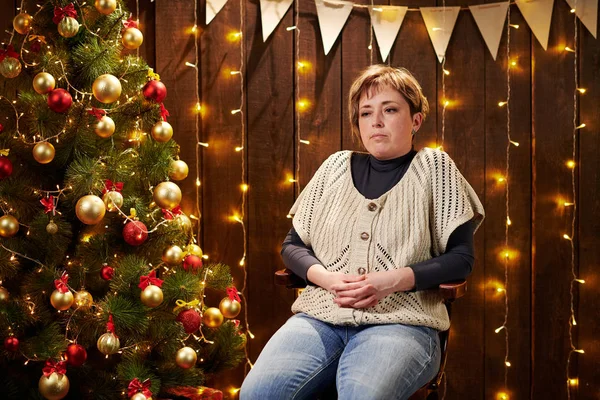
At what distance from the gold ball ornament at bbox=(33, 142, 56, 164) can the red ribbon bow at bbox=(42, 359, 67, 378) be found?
22.8 inches

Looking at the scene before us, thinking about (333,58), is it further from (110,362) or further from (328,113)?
(110,362)

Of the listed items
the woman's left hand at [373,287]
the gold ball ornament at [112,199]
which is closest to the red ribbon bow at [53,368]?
the gold ball ornament at [112,199]

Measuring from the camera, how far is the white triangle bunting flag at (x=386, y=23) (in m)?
2.78

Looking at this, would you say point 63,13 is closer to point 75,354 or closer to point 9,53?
point 9,53

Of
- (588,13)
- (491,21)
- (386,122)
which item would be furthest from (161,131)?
(588,13)

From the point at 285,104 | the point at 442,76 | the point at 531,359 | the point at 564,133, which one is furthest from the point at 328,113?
the point at 531,359

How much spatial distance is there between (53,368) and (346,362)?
0.85m

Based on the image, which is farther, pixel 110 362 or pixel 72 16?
pixel 110 362

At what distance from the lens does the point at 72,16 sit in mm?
2117

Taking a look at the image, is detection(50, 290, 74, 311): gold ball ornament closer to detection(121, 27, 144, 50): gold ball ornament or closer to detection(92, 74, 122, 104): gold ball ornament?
detection(92, 74, 122, 104): gold ball ornament

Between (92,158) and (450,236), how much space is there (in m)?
1.10

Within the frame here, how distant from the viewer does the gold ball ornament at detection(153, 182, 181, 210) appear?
2.21 m

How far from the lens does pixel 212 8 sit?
2.74 m

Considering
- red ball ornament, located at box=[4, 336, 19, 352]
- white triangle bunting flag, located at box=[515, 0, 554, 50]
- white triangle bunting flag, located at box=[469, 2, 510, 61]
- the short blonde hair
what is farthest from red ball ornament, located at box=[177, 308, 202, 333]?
white triangle bunting flag, located at box=[515, 0, 554, 50]
